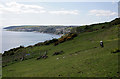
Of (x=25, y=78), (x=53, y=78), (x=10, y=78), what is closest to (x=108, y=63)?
(x=53, y=78)

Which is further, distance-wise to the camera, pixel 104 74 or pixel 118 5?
pixel 118 5

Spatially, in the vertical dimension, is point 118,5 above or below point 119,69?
above

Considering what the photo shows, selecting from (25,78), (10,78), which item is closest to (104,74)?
(25,78)

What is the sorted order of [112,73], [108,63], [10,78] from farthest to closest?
[10,78], [108,63], [112,73]

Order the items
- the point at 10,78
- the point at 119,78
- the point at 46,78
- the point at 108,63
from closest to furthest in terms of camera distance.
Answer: the point at 119,78, the point at 46,78, the point at 108,63, the point at 10,78

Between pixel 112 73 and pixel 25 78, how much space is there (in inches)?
479

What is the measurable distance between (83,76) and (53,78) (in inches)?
154

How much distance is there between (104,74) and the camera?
15078mm

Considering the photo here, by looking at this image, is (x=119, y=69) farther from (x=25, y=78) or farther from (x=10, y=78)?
(x=10, y=78)

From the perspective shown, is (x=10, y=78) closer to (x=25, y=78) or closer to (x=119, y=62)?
(x=25, y=78)

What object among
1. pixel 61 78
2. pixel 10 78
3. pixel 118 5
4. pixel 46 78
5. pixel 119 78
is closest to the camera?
pixel 119 78

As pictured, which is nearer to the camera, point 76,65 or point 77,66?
point 77,66

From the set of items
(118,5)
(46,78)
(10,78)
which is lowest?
(10,78)

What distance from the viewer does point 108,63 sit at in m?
18.6
